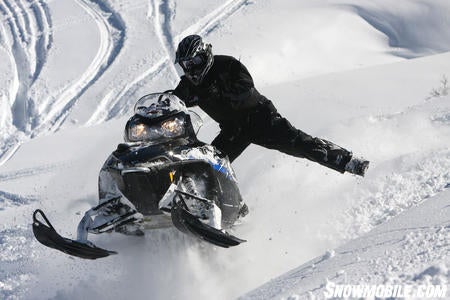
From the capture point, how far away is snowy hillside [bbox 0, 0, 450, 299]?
5.69 m

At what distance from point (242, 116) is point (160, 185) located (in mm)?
1362

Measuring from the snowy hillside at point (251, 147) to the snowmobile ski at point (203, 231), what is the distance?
52 cm

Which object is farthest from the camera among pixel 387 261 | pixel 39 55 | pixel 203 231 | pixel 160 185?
pixel 39 55

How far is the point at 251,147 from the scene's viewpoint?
8180 mm

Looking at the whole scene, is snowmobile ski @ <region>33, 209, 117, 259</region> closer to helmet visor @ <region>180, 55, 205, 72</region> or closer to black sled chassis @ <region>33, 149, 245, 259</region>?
black sled chassis @ <region>33, 149, 245, 259</region>

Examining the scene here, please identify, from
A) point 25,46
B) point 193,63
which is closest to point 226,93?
point 193,63

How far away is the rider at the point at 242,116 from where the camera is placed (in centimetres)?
588

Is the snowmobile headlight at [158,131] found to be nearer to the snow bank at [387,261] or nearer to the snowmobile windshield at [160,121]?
the snowmobile windshield at [160,121]

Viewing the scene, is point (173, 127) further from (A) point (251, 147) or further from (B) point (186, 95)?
(A) point (251, 147)

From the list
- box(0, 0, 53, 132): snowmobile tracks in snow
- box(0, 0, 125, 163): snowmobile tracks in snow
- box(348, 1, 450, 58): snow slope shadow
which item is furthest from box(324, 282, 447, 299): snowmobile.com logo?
box(348, 1, 450, 58): snow slope shadow

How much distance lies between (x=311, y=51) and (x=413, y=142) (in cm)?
804

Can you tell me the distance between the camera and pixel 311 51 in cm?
1517

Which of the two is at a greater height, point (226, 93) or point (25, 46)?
point (226, 93)

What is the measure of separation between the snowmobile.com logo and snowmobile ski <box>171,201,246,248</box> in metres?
1.24
